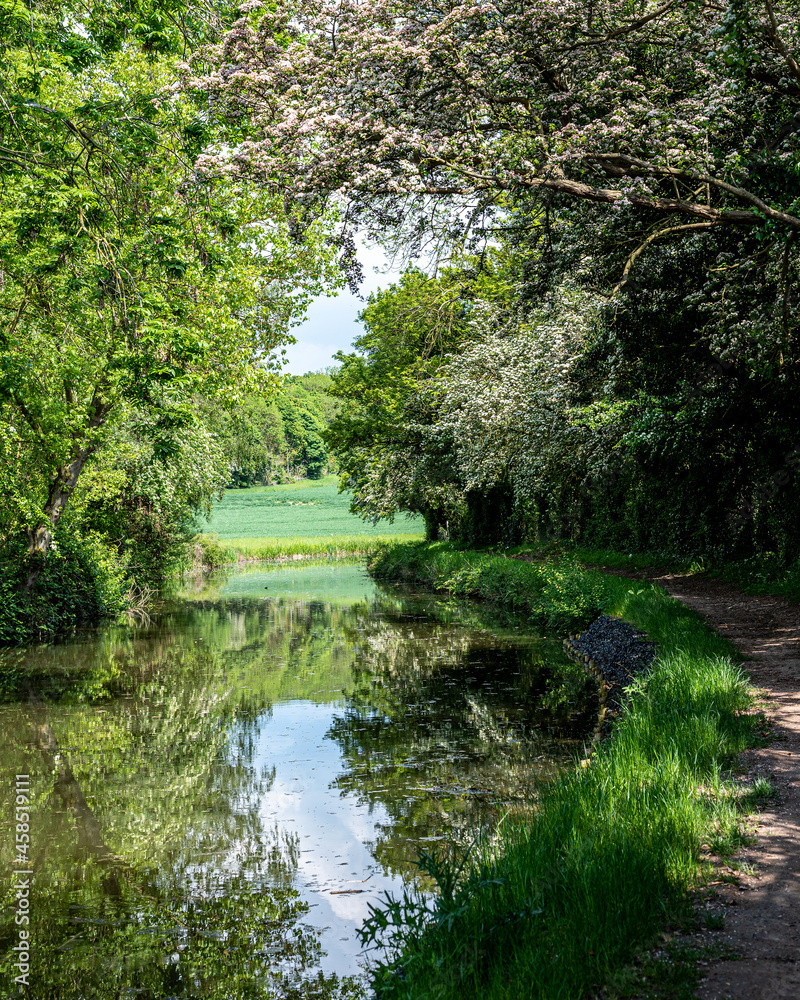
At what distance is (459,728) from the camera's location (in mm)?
10922

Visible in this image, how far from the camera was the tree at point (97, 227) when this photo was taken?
1020cm

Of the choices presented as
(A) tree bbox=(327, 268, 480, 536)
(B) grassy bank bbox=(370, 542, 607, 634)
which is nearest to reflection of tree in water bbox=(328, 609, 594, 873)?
(B) grassy bank bbox=(370, 542, 607, 634)

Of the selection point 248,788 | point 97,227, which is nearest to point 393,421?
point 97,227

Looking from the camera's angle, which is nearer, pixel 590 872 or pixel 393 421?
pixel 590 872

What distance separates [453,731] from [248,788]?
122 inches

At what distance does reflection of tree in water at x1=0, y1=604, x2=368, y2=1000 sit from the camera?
5.19 m

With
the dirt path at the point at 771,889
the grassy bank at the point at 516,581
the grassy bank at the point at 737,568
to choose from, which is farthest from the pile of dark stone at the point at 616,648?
the grassy bank at the point at 737,568

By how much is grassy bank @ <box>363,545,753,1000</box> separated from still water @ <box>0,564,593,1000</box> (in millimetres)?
814

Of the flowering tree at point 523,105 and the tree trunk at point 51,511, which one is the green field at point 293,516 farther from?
the flowering tree at point 523,105

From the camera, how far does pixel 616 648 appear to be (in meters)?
12.9

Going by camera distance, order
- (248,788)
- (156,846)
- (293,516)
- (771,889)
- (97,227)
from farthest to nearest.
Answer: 1. (293,516)
2. (97,227)
3. (248,788)
4. (156,846)
5. (771,889)

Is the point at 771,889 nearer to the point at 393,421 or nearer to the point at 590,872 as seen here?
the point at 590,872

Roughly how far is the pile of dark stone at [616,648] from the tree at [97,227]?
24.1 ft

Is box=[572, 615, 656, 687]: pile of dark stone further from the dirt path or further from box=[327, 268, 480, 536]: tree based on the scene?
box=[327, 268, 480, 536]: tree
